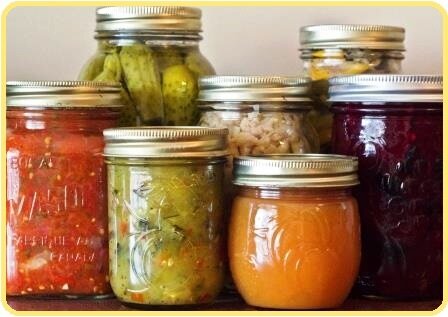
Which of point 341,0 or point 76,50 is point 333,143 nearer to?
point 341,0

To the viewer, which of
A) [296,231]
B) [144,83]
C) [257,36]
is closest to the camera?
[296,231]

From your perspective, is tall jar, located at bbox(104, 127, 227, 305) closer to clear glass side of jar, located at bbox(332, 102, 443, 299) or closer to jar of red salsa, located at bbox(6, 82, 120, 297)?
jar of red salsa, located at bbox(6, 82, 120, 297)

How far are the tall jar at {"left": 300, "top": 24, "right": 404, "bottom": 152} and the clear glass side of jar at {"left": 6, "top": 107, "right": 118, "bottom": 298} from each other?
0.84ft

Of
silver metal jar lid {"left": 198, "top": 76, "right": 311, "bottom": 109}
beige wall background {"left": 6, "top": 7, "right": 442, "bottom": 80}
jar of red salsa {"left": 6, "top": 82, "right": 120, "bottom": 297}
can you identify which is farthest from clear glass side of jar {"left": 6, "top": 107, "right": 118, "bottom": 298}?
beige wall background {"left": 6, "top": 7, "right": 442, "bottom": 80}

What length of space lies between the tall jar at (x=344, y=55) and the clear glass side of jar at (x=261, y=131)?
9 cm

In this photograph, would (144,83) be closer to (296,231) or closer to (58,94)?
(58,94)

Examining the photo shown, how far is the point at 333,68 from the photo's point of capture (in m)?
1.07

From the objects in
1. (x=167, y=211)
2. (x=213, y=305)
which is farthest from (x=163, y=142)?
(x=213, y=305)

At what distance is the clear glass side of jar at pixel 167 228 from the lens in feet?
2.92

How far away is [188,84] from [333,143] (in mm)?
170

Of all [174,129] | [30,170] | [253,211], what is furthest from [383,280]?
[30,170]

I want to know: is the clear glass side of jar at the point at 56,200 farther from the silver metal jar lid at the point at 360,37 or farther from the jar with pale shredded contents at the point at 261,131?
the silver metal jar lid at the point at 360,37

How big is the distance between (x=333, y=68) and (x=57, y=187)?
0.34m

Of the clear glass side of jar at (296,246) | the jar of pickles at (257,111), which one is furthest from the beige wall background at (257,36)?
the clear glass side of jar at (296,246)
